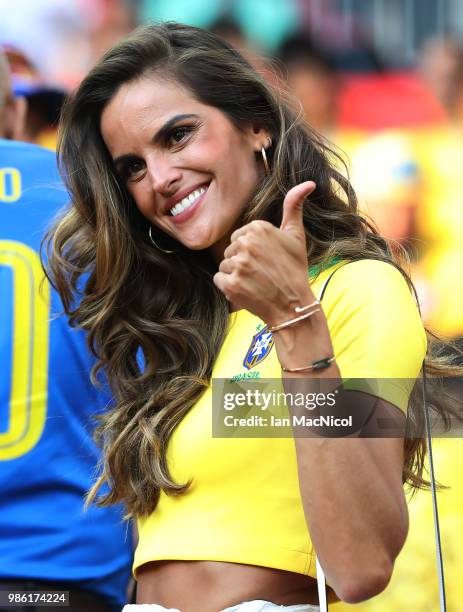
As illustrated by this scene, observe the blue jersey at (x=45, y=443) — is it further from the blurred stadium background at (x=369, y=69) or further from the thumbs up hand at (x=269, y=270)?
the blurred stadium background at (x=369, y=69)

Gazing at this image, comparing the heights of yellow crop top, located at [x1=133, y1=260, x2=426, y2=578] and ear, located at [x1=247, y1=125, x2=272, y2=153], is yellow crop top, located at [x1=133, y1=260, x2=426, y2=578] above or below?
below

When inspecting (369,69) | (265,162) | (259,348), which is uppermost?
(369,69)

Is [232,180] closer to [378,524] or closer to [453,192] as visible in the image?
[378,524]

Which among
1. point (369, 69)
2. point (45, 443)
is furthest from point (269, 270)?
point (369, 69)

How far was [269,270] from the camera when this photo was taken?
182 centimetres

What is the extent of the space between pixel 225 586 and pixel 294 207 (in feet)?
2.32

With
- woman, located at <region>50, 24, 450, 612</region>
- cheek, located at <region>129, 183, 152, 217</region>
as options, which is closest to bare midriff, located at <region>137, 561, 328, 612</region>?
woman, located at <region>50, 24, 450, 612</region>

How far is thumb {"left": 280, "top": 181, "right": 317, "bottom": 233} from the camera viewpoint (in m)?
1.85

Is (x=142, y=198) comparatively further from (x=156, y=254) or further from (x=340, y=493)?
(x=340, y=493)

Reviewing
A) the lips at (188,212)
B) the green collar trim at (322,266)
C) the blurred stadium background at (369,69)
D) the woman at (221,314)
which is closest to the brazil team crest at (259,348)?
the woman at (221,314)

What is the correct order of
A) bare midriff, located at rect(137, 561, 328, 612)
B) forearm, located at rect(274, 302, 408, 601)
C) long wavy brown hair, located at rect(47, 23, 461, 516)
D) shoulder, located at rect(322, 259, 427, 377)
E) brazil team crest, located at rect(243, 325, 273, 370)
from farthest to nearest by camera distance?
long wavy brown hair, located at rect(47, 23, 461, 516) < brazil team crest, located at rect(243, 325, 273, 370) < bare midriff, located at rect(137, 561, 328, 612) < shoulder, located at rect(322, 259, 427, 377) < forearm, located at rect(274, 302, 408, 601)

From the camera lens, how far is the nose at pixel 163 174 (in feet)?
7.77

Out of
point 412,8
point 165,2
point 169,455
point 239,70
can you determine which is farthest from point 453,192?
point 169,455

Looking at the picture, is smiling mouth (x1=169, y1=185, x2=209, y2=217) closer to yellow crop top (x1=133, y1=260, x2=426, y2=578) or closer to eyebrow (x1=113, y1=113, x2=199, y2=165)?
eyebrow (x1=113, y1=113, x2=199, y2=165)
